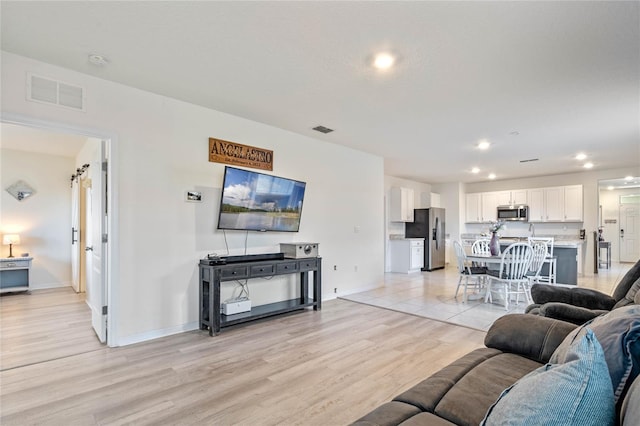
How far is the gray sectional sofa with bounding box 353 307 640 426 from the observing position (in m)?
0.78

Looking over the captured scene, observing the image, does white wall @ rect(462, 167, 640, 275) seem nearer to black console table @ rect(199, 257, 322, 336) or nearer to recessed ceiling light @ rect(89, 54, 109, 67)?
black console table @ rect(199, 257, 322, 336)

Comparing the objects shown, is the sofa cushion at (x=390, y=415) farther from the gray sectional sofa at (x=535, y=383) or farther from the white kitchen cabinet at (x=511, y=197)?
the white kitchen cabinet at (x=511, y=197)

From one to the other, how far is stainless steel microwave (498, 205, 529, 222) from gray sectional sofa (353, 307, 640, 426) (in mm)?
7907

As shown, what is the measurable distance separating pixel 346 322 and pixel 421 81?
9.29 ft

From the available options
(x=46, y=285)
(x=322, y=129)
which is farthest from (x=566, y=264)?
(x=46, y=285)

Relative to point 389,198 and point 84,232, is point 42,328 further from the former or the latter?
point 389,198

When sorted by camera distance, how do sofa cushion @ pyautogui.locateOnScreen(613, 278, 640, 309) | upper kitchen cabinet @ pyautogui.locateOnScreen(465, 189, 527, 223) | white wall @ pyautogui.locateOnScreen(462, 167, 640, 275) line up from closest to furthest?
1. sofa cushion @ pyautogui.locateOnScreen(613, 278, 640, 309)
2. white wall @ pyautogui.locateOnScreen(462, 167, 640, 275)
3. upper kitchen cabinet @ pyautogui.locateOnScreen(465, 189, 527, 223)

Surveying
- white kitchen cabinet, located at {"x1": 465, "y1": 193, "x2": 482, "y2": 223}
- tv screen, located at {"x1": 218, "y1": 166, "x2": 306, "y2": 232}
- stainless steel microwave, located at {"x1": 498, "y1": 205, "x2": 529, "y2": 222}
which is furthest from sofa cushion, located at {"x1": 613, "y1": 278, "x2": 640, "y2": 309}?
white kitchen cabinet, located at {"x1": 465, "y1": 193, "x2": 482, "y2": 223}

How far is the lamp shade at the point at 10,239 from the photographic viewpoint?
5634 millimetres

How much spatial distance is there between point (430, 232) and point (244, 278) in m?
6.21

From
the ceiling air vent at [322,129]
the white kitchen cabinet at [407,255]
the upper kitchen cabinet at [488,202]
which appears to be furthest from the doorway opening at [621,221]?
the ceiling air vent at [322,129]

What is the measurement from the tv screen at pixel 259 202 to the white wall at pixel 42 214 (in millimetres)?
4591

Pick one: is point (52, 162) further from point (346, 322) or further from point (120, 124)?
point (346, 322)

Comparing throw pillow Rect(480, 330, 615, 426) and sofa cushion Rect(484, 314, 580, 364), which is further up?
throw pillow Rect(480, 330, 615, 426)
